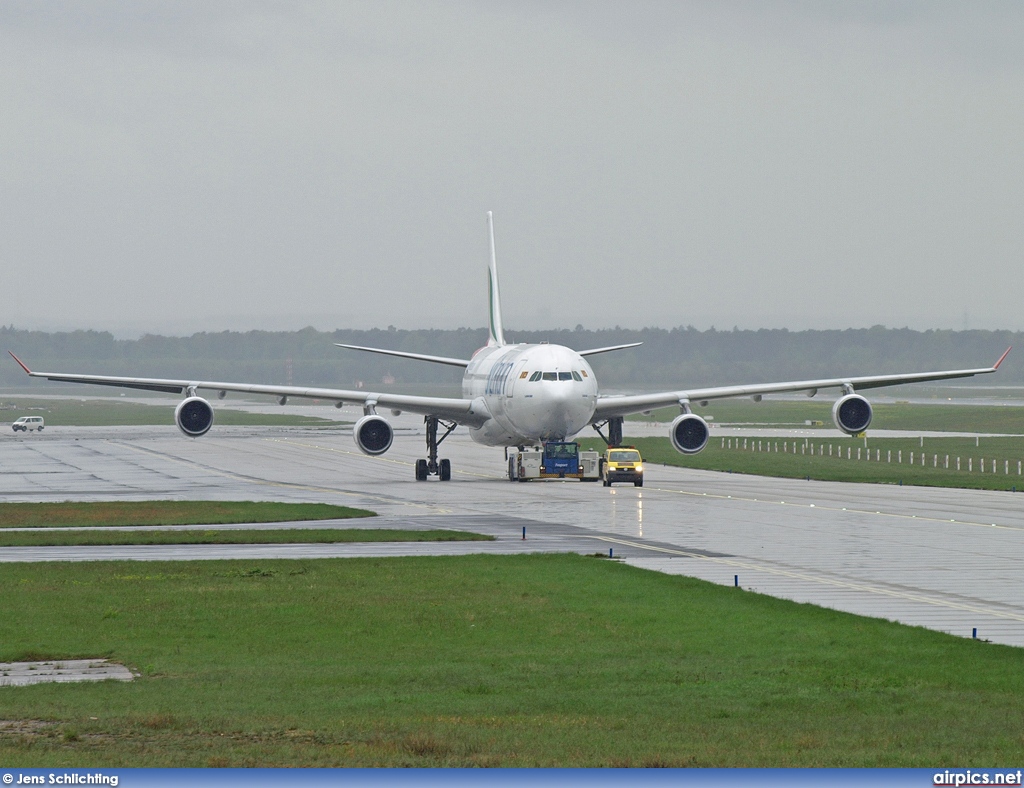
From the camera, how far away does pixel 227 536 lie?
128ft

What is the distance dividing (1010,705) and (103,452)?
74.3 m

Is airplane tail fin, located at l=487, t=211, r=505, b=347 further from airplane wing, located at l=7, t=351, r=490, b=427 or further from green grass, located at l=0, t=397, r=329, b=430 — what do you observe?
green grass, located at l=0, t=397, r=329, b=430

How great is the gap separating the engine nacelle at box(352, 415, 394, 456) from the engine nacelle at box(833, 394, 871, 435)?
17.9 metres

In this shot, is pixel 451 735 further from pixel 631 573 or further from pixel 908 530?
pixel 908 530

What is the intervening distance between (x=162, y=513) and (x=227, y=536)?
26.0 feet

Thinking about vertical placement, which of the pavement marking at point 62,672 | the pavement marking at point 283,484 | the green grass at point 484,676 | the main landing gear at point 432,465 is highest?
the main landing gear at point 432,465

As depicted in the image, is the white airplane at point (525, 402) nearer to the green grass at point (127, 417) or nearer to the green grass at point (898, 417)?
the green grass at point (898, 417)

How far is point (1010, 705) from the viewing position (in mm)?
17219

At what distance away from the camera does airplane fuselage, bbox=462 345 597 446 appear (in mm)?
59344

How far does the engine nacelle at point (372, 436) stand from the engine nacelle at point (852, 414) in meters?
17.9

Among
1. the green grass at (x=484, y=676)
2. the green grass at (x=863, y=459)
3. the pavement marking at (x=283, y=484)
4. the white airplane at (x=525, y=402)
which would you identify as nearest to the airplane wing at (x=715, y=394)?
the white airplane at (x=525, y=402)

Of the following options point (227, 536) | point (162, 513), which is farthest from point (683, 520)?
point (162, 513)

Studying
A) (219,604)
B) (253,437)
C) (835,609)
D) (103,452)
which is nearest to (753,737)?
(835,609)

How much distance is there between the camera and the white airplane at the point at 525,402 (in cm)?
5975
